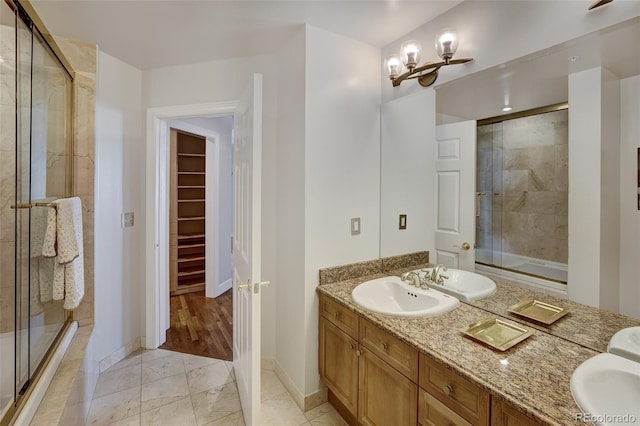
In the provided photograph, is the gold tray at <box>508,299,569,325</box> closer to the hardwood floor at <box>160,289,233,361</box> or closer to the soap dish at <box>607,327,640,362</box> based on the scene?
the soap dish at <box>607,327,640,362</box>

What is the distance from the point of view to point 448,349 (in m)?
1.05

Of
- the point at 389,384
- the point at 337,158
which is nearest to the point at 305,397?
the point at 389,384

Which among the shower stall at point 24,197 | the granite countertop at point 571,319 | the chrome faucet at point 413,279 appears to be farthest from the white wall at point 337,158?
the shower stall at point 24,197

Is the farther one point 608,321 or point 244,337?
point 244,337

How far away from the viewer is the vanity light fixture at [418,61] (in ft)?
4.94

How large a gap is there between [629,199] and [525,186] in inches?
12.7

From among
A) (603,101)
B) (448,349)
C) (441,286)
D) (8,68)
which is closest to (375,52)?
(603,101)

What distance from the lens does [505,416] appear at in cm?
86

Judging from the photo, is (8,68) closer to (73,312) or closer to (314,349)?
(73,312)

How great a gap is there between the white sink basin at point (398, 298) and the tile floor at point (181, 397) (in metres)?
0.77

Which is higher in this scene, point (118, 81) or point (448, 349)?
point (118, 81)

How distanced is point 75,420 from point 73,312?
77 cm

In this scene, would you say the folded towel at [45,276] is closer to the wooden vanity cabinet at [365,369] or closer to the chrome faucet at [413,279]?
the wooden vanity cabinet at [365,369]

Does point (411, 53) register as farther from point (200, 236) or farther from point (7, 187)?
point (200, 236)
